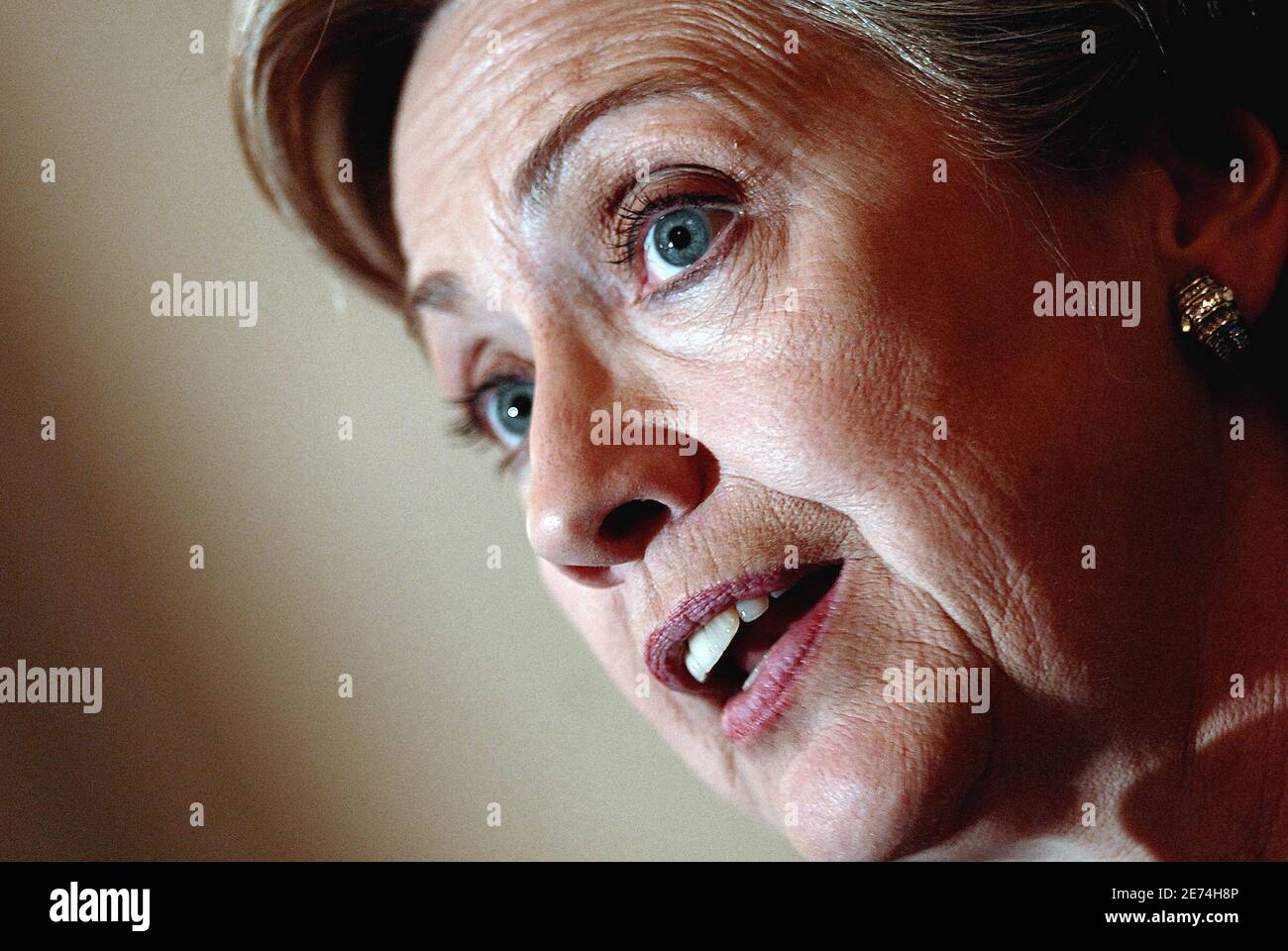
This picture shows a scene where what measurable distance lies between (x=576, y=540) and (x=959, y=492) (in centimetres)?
22

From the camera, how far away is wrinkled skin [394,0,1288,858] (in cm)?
59

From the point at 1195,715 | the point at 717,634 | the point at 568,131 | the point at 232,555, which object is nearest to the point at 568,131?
the point at 568,131

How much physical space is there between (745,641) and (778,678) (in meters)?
0.06

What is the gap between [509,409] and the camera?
0.87 meters

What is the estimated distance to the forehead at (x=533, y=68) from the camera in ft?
2.06

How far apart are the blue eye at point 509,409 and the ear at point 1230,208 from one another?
45 cm

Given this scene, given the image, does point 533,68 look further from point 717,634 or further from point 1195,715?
point 1195,715

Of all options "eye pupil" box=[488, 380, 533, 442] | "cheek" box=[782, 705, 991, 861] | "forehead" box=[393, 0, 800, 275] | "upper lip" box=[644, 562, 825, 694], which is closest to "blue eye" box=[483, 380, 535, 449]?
"eye pupil" box=[488, 380, 533, 442]

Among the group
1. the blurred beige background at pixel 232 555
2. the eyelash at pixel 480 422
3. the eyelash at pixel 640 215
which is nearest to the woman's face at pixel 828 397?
the eyelash at pixel 640 215

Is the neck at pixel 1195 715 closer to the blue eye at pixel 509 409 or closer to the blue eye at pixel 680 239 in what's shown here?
the blue eye at pixel 680 239

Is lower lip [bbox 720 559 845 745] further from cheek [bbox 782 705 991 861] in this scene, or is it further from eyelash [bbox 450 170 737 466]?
eyelash [bbox 450 170 737 466]

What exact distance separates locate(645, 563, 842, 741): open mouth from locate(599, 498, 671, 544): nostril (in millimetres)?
50
